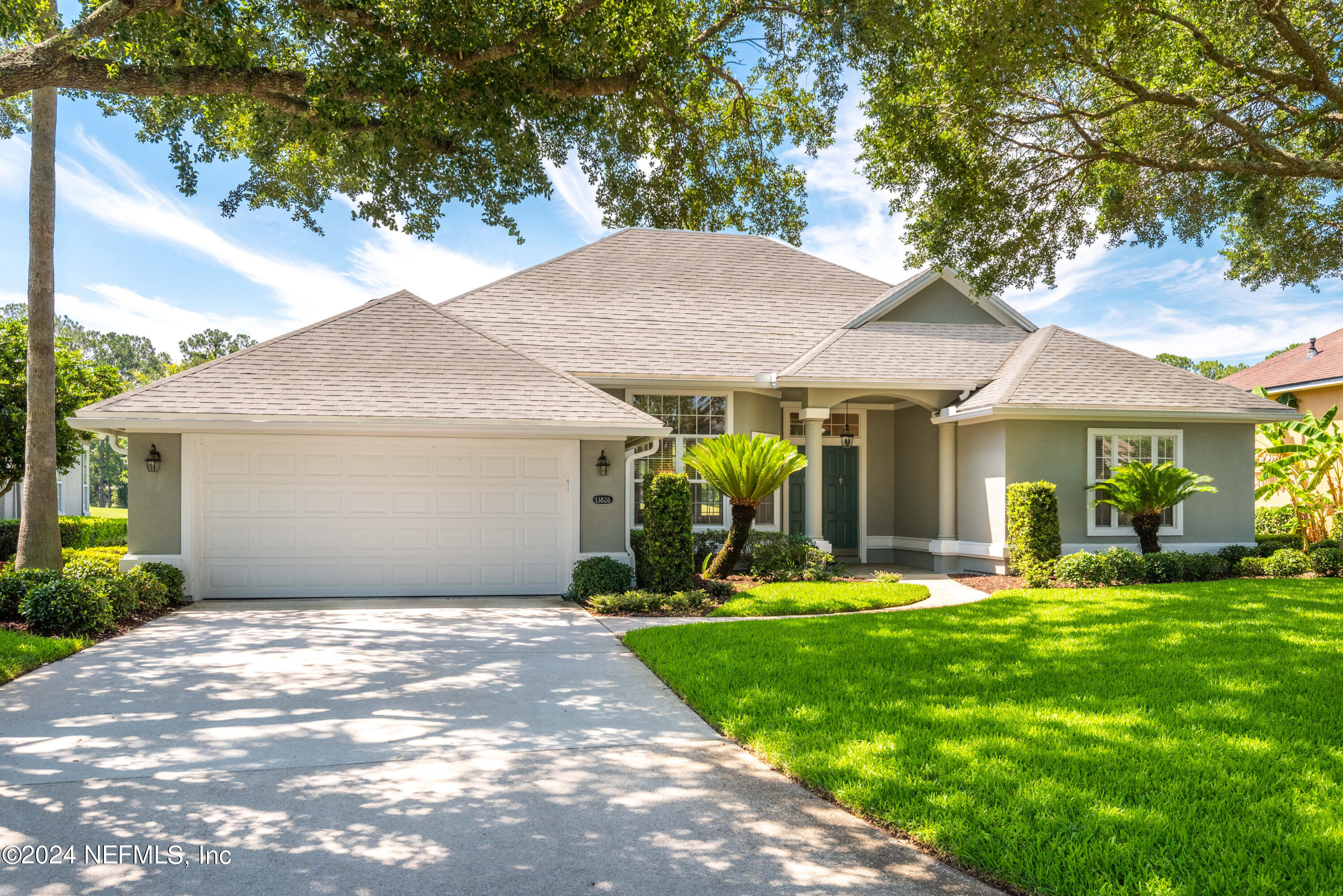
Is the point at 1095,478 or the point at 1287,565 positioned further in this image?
the point at 1095,478

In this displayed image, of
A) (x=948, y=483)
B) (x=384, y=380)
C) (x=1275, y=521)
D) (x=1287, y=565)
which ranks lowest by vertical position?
(x=1287, y=565)

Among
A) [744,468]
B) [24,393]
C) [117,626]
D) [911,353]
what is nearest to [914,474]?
[911,353]

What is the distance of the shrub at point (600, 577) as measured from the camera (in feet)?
34.6

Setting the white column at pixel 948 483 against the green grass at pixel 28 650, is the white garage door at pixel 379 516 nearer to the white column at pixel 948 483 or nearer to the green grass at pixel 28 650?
the green grass at pixel 28 650

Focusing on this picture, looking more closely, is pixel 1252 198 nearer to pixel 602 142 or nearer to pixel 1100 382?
pixel 1100 382

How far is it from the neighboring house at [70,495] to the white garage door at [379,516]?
11.2m

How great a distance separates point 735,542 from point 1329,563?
9.57 metres

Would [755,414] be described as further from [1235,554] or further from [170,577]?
[170,577]

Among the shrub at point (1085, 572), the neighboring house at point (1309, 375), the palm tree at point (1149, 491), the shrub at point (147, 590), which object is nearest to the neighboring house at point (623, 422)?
the palm tree at point (1149, 491)

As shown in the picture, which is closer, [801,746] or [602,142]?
[801,746]

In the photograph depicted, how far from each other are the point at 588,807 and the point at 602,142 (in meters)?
7.40

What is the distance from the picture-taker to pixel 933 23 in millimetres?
7793

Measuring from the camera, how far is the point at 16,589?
8438 mm

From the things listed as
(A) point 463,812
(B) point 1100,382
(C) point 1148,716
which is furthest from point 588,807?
(B) point 1100,382
